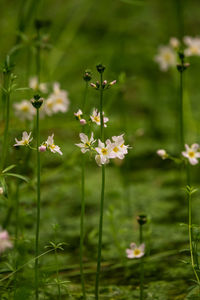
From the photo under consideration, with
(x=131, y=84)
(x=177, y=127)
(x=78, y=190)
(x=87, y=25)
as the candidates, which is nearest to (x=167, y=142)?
(x=177, y=127)

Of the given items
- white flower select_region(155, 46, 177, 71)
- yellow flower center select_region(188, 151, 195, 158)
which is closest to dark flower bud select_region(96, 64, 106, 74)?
yellow flower center select_region(188, 151, 195, 158)

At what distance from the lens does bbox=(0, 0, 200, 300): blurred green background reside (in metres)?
1.74

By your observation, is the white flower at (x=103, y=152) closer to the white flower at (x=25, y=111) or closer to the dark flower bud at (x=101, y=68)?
the dark flower bud at (x=101, y=68)

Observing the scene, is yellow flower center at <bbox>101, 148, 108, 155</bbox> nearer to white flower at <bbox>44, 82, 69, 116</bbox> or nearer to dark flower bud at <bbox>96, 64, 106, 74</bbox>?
dark flower bud at <bbox>96, 64, 106, 74</bbox>

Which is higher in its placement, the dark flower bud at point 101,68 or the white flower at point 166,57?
the white flower at point 166,57

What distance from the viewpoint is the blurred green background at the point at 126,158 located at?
174cm

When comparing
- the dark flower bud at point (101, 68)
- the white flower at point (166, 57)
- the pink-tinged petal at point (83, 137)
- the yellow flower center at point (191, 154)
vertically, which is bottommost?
the pink-tinged petal at point (83, 137)

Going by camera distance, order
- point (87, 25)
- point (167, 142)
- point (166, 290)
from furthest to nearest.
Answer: point (87, 25) → point (167, 142) → point (166, 290)

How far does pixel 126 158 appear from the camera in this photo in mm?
2389

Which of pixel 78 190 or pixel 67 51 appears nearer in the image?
pixel 78 190

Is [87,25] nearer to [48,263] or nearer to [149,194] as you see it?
[149,194]

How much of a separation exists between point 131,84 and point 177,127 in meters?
0.92

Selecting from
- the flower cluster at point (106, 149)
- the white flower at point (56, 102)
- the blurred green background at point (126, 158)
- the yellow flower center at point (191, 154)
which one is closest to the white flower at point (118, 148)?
the flower cluster at point (106, 149)

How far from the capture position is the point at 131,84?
3746 mm
